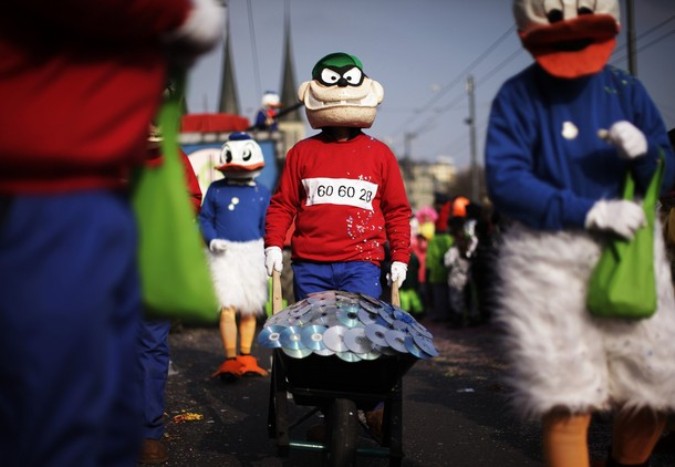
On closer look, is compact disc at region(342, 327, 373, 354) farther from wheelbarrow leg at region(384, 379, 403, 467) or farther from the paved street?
the paved street

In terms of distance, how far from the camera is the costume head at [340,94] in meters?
5.30

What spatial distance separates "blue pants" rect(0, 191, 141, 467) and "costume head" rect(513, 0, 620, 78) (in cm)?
184

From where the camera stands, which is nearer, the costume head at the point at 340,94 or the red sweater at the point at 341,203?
the red sweater at the point at 341,203

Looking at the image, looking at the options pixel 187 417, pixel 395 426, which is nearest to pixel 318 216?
pixel 395 426

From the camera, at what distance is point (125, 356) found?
7.82 ft

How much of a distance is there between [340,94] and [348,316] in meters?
1.62

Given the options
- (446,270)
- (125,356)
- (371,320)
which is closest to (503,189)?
(371,320)

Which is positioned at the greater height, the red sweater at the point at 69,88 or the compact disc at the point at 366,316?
the red sweater at the point at 69,88

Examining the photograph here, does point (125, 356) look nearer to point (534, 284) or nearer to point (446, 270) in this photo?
point (534, 284)

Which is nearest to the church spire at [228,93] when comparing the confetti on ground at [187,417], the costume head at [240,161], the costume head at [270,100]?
the costume head at [270,100]

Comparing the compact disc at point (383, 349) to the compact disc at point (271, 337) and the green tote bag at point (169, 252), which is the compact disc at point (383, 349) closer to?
the compact disc at point (271, 337)

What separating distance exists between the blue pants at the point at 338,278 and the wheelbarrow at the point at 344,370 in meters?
0.72

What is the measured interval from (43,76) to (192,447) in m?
3.75

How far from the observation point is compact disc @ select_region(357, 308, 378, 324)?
13.7 feet
